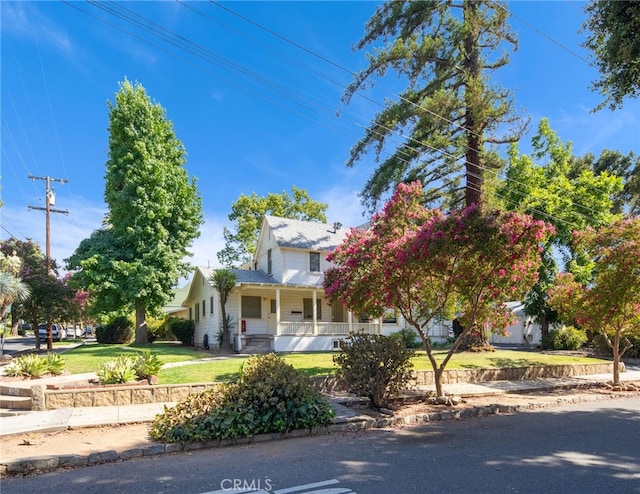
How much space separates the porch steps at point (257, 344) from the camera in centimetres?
2059

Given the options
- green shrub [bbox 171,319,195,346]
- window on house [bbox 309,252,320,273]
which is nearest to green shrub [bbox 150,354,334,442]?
window on house [bbox 309,252,320,273]

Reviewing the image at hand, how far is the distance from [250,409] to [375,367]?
2936mm

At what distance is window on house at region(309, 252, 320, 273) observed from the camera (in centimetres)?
2365

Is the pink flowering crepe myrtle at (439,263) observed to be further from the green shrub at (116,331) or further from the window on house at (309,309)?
the green shrub at (116,331)

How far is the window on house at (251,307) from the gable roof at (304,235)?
3424 mm

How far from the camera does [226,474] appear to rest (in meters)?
5.33

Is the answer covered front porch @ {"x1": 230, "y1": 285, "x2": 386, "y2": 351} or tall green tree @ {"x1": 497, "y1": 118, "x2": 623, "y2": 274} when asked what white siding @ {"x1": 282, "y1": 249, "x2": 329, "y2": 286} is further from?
tall green tree @ {"x1": 497, "y1": 118, "x2": 623, "y2": 274}

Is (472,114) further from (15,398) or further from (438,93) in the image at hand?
(15,398)

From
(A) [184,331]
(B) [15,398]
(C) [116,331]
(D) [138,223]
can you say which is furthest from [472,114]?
(C) [116,331]

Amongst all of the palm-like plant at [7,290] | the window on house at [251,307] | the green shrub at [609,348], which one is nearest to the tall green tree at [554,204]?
the green shrub at [609,348]

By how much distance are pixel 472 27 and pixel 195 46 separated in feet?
37.0

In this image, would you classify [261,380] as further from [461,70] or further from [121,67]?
[461,70]

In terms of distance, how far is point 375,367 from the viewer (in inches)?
356

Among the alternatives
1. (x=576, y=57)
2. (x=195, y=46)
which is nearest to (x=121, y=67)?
(x=195, y=46)
